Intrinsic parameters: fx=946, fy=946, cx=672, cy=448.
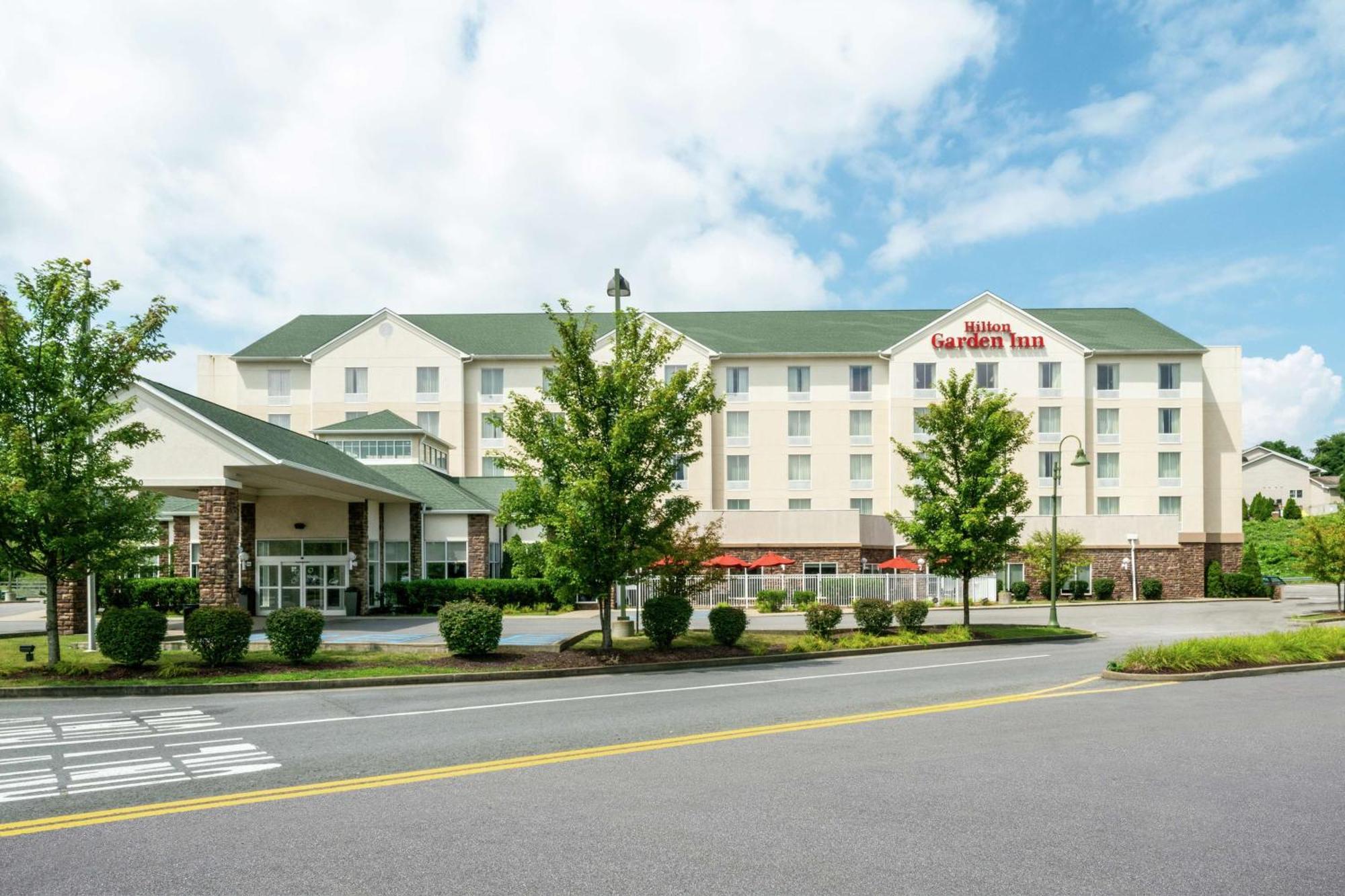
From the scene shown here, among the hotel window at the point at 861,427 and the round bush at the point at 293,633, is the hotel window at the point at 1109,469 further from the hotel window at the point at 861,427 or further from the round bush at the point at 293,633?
the round bush at the point at 293,633

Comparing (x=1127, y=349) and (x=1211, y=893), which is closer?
(x=1211, y=893)

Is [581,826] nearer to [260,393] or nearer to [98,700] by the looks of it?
[98,700]

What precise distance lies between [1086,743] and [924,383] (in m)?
45.6

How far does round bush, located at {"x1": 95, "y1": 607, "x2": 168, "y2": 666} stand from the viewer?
18.2 meters

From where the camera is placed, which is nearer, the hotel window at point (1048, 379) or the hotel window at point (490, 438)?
the hotel window at point (1048, 379)

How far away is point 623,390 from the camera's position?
2106 centimetres

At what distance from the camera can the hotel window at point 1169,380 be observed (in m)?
55.8

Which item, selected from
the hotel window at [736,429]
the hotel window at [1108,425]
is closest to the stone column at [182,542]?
the hotel window at [736,429]

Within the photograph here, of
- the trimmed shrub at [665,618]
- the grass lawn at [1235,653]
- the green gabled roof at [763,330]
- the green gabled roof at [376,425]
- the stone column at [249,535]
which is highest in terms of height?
the green gabled roof at [763,330]

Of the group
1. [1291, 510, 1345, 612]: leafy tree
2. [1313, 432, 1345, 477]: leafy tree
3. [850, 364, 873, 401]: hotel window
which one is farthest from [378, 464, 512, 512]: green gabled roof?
[1313, 432, 1345, 477]: leafy tree

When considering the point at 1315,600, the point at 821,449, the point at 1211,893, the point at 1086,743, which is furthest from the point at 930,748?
the point at 1315,600

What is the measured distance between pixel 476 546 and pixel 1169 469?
4082 centimetres

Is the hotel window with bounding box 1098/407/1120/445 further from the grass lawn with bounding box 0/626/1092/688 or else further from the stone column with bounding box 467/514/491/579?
the stone column with bounding box 467/514/491/579

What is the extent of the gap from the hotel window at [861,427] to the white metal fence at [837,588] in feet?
41.1
